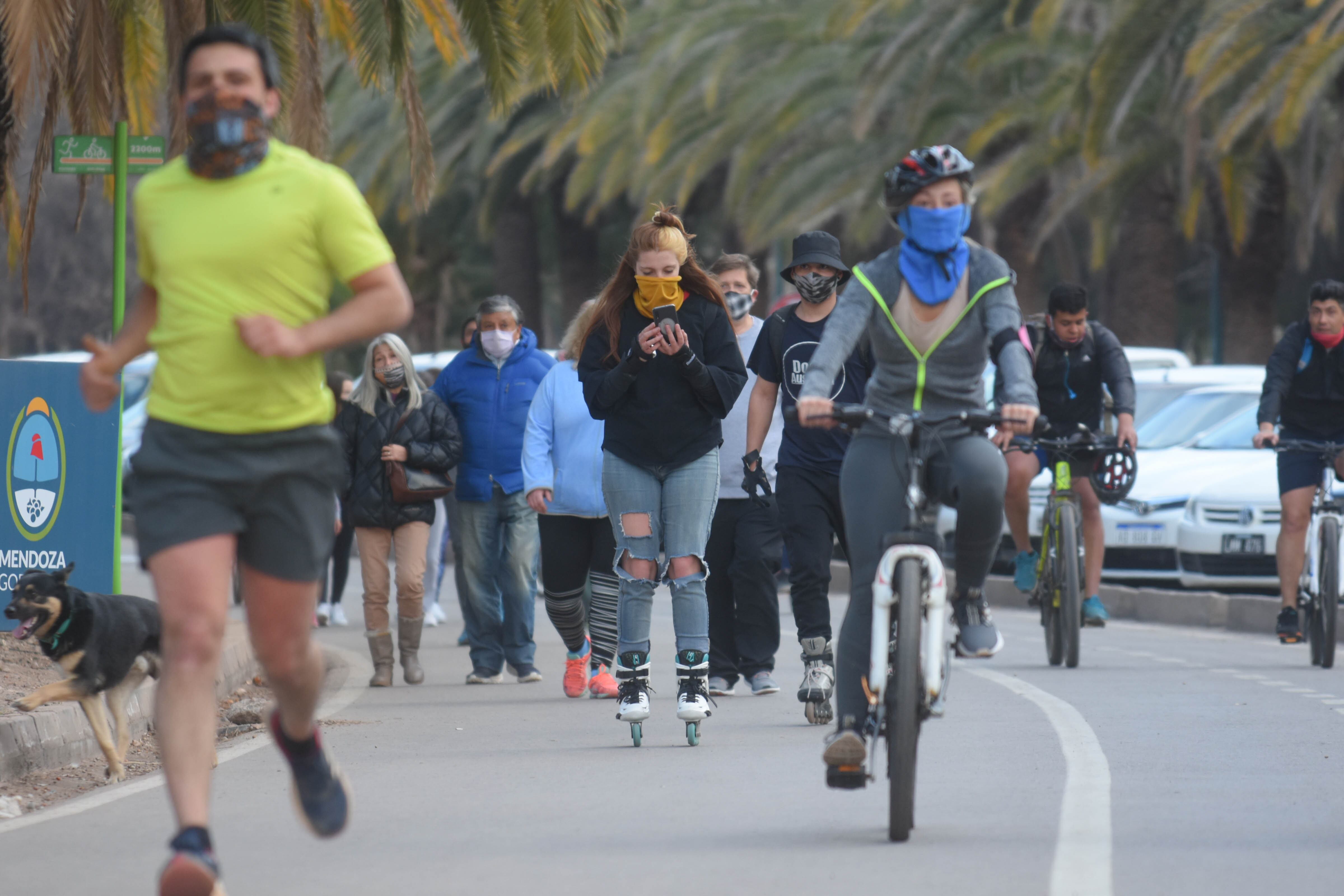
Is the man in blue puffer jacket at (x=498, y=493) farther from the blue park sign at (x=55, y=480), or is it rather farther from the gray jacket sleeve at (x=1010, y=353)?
the gray jacket sleeve at (x=1010, y=353)

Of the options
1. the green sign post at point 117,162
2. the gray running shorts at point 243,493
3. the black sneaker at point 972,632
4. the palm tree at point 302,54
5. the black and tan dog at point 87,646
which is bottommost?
the black and tan dog at point 87,646

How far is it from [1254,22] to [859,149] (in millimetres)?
6835

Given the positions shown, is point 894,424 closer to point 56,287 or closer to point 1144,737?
point 1144,737

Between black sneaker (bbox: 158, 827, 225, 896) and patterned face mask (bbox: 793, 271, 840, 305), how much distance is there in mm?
5202

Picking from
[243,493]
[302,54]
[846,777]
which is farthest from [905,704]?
[302,54]

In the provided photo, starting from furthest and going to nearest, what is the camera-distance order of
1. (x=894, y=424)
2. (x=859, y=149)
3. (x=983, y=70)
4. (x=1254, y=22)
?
(x=859, y=149)
(x=983, y=70)
(x=1254, y=22)
(x=894, y=424)

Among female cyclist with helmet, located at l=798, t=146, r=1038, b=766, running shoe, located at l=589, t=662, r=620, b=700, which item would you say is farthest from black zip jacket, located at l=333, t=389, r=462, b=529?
female cyclist with helmet, located at l=798, t=146, r=1038, b=766

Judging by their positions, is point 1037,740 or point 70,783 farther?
point 1037,740

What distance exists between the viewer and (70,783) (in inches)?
308

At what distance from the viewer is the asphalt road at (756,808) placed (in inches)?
210

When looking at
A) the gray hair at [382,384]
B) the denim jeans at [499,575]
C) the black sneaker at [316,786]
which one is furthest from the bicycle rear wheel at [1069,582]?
the black sneaker at [316,786]

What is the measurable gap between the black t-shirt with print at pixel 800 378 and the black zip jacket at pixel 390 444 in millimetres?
2638

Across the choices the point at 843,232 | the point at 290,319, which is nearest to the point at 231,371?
the point at 290,319

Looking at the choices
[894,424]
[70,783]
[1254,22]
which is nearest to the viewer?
[894,424]
